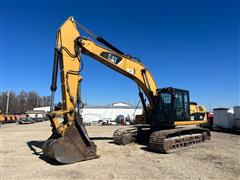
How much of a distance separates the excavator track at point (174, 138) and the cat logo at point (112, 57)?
382 centimetres

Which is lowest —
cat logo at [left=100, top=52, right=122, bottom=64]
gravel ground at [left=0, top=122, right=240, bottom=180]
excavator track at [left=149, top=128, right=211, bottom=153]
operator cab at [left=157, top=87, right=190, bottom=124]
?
gravel ground at [left=0, top=122, right=240, bottom=180]

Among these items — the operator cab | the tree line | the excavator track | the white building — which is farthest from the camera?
the tree line

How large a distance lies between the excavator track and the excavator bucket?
10.3ft

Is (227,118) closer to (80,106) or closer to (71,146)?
(80,106)

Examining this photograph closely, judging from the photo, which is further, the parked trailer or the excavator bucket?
the parked trailer

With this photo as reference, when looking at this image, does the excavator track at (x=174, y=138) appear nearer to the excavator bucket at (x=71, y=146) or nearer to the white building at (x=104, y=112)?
the excavator bucket at (x=71, y=146)

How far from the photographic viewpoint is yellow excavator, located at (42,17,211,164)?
781cm

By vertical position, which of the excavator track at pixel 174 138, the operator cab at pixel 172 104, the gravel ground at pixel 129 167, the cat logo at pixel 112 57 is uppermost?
the cat logo at pixel 112 57

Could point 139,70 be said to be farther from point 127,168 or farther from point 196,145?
point 127,168

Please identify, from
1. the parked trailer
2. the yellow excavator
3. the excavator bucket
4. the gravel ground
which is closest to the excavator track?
the yellow excavator

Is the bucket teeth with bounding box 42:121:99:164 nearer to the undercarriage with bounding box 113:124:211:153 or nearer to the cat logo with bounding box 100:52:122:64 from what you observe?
the undercarriage with bounding box 113:124:211:153

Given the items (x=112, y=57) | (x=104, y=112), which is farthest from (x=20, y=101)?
(x=112, y=57)

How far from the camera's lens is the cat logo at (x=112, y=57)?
10212 mm

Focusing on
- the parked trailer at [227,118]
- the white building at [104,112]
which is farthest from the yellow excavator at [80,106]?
the white building at [104,112]
